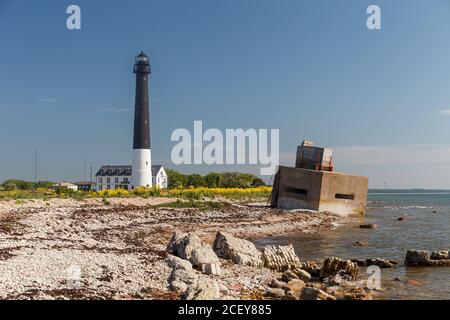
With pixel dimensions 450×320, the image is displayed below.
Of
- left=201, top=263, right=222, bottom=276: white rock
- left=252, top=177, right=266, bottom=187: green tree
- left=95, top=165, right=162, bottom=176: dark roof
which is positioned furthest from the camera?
left=252, top=177, right=266, bottom=187: green tree

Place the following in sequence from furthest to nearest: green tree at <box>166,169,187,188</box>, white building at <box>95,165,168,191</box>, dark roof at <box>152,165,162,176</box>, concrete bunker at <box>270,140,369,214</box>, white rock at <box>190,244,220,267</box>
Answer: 1. green tree at <box>166,169,187,188</box>
2. white building at <box>95,165,168,191</box>
3. dark roof at <box>152,165,162,176</box>
4. concrete bunker at <box>270,140,369,214</box>
5. white rock at <box>190,244,220,267</box>

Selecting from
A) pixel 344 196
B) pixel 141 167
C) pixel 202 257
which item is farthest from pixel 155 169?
pixel 202 257

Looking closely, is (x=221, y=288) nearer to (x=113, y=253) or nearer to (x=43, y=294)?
(x=43, y=294)

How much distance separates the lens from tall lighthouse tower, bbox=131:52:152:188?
59.5 metres

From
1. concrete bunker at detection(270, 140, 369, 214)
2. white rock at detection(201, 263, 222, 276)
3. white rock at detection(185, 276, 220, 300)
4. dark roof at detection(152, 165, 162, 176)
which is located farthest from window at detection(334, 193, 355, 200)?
dark roof at detection(152, 165, 162, 176)

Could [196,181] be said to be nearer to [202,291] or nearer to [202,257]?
[202,257]

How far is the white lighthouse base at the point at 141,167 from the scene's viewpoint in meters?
59.7

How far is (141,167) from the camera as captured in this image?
60062 mm

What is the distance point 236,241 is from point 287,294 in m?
5.19

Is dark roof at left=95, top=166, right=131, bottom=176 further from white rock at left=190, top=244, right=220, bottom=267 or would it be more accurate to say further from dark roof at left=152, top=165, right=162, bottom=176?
white rock at left=190, top=244, right=220, bottom=267

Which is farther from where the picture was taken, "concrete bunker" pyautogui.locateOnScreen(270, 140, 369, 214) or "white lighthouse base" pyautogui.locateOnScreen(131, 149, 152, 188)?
"white lighthouse base" pyautogui.locateOnScreen(131, 149, 152, 188)

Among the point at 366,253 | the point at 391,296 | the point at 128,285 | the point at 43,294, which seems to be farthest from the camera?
the point at 366,253

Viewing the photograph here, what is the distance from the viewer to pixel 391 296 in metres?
12.6
